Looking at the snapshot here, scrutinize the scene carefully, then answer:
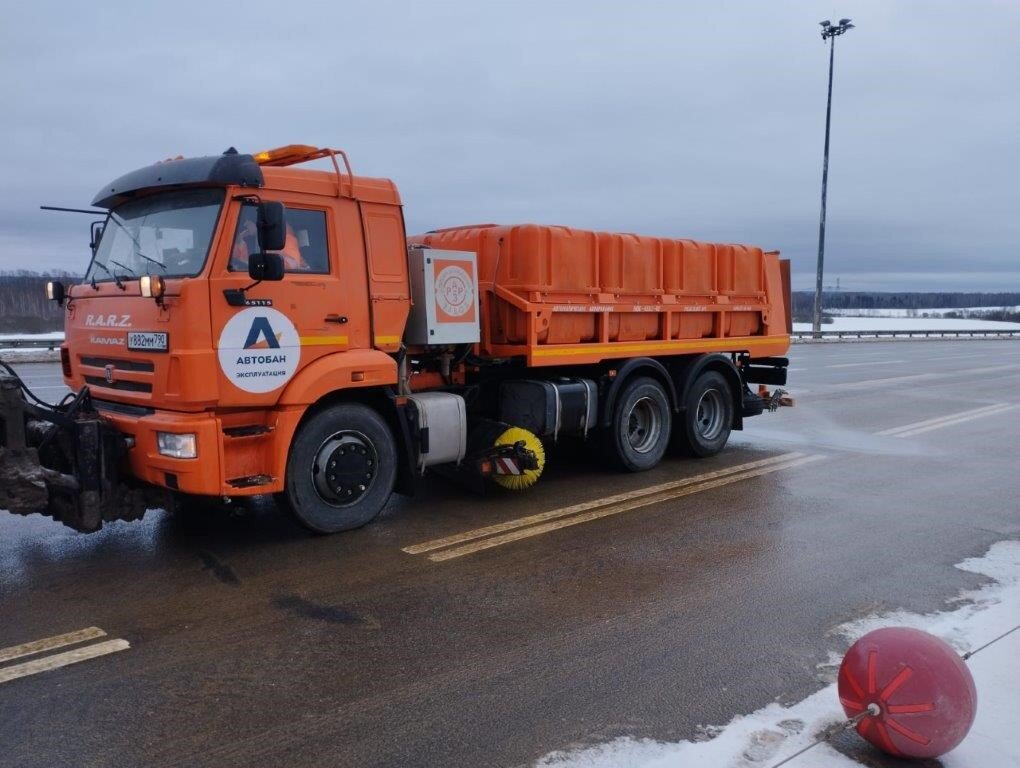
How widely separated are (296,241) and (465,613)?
300 centimetres

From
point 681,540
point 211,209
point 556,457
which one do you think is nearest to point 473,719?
point 681,540

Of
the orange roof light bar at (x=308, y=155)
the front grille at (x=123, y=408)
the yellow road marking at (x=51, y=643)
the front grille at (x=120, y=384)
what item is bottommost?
the yellow road marking at (x=51, y=643)

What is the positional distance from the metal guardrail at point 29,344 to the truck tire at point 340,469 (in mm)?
20789

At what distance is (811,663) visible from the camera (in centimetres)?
426

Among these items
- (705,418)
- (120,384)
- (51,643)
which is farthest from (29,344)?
(51,643)

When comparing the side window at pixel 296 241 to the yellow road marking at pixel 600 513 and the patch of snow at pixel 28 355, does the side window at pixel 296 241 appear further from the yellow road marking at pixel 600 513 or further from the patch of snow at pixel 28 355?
the patch of snow at pixel 28 355

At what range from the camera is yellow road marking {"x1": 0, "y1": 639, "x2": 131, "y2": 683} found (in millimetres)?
4027

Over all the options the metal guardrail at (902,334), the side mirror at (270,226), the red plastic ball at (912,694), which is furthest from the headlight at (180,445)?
the metal guardrail at (902,334)

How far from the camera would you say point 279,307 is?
19.3 ft

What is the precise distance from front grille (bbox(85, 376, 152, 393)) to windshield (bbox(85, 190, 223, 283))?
0.77m

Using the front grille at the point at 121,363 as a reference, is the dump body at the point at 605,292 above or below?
above

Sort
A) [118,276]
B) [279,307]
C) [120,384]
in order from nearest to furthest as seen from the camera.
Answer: [279,307] → [120,384] → [118,276]

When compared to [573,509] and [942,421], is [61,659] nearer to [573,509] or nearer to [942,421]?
[573,509]

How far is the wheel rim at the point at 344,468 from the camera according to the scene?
20.3 feet
